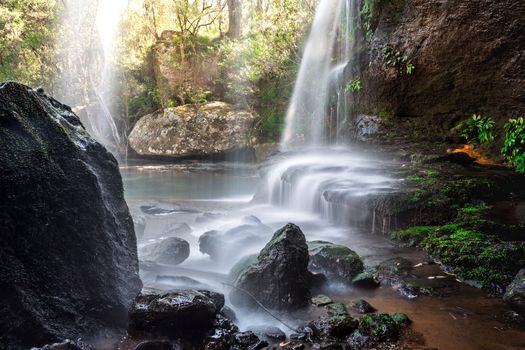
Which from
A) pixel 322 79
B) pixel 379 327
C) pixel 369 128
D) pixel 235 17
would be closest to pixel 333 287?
pixel 379 327

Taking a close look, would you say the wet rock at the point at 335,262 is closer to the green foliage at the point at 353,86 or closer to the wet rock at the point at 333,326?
the wet rock at the point at 333,326

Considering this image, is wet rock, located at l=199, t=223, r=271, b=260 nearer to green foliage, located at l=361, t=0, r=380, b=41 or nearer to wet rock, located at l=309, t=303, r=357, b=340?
wet rock, located at l=309, t=303, r=357, b=340

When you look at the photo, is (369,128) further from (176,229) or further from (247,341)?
(247,341)

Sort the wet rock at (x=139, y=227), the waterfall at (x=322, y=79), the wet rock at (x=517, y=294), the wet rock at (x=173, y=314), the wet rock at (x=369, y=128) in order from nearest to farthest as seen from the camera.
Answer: the wet rock at (x=173, y=314) → the wet rock at (x=517, y=294) → the wet rock at (x=139, y=227) → the wet rock at (x=369, y=128) → the waterfall at (x=322, y=79)

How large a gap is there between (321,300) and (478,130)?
870 centimetres

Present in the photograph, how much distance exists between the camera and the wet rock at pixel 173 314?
3902mm

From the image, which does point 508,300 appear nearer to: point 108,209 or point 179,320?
point 179,320

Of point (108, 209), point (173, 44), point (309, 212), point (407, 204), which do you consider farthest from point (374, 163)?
point (173, 44)

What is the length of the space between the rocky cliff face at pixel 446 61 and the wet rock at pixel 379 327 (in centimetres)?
882

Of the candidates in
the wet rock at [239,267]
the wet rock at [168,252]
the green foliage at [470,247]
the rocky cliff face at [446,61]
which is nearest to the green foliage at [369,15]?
the rocky cliff face at [446,61]

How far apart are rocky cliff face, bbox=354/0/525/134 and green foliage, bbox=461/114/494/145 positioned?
13.9 inches

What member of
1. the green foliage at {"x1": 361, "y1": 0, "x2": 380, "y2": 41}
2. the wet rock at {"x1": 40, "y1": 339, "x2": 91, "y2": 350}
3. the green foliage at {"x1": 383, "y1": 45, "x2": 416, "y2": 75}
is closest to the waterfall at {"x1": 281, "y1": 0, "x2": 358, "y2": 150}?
the green foliage at {"x1": 361, "y1": 0, "x2": 380, "y2": 41}

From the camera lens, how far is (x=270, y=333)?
13.8 ft

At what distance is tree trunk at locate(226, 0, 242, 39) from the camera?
24.3 metres
